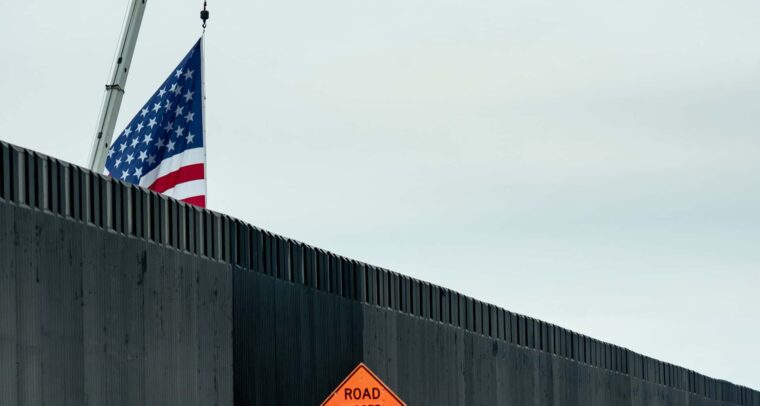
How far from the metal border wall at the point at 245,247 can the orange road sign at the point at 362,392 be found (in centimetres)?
230

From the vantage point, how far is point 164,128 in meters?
37.2

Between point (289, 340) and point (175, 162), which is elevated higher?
point (175, 162)

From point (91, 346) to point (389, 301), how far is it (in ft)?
41.0

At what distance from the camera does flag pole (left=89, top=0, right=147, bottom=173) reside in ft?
116

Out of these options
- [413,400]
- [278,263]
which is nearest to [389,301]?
[413,400]

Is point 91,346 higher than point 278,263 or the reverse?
the reverse

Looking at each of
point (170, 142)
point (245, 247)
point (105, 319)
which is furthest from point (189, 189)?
point (105, 319)

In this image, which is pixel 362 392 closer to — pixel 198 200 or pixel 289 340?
pixel 289 340

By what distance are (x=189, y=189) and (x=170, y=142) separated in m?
1.52

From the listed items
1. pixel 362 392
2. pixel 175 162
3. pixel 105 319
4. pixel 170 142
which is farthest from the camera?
pixel 170 142

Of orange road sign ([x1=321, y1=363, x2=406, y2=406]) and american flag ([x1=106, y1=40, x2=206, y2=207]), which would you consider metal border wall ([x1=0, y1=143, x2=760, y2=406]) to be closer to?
orange road sign ([x1=321, y1=363, x2=406, y2=406])

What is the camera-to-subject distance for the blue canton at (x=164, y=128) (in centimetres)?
3684

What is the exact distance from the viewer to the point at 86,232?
24125 millimetres

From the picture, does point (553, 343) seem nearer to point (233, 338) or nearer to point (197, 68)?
point (197, 68)
